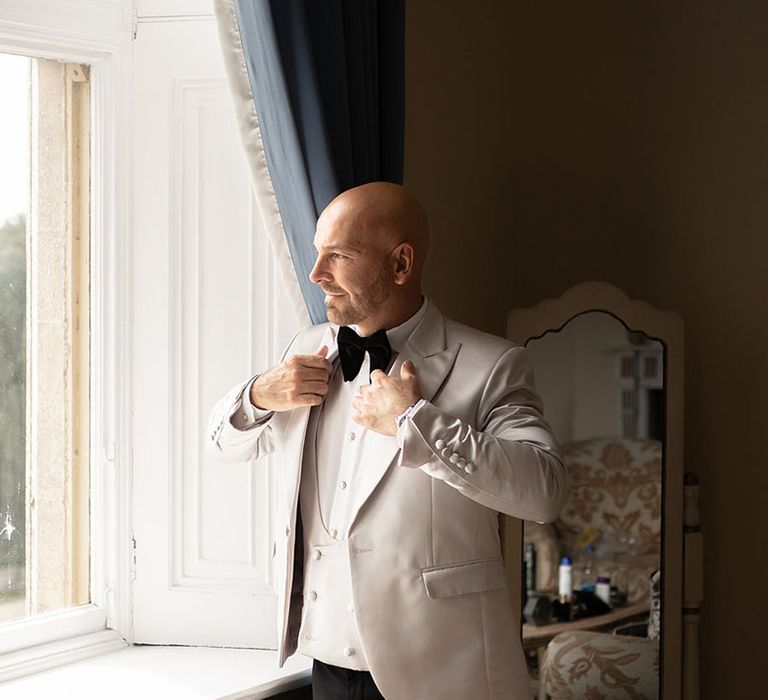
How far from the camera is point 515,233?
3.40 meters

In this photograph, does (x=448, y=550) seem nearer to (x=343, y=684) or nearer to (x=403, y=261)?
(x=343, y=684)

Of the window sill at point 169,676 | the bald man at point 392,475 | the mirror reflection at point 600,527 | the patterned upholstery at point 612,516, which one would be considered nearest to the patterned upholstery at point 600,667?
the mirror reflection at point 600,527

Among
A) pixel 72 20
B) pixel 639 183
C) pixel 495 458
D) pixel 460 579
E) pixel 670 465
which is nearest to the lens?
pixel 495 458

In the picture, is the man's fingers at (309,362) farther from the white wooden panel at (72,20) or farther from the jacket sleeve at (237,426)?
the white wooden panel at (72,20)

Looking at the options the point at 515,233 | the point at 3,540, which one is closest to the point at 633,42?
the point at 515,233

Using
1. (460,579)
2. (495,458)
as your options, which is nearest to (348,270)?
(495,458)

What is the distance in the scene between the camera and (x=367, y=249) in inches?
70.3

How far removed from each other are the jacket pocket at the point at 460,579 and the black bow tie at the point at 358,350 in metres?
0.37

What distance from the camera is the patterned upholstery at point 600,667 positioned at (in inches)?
114

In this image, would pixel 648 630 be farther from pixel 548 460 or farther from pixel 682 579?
pixel 548 460

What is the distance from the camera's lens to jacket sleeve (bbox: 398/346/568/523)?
1.65 meters

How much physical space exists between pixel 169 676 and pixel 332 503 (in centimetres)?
72

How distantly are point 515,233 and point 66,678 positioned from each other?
193 centimetres

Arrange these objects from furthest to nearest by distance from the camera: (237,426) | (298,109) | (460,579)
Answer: (298,109) < (237,426) < (460,579)
